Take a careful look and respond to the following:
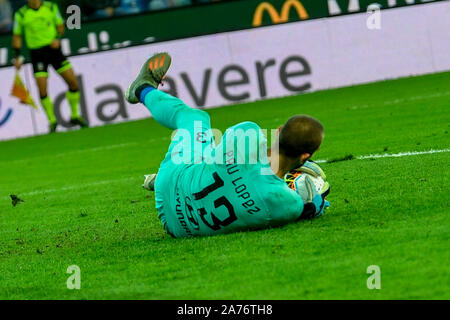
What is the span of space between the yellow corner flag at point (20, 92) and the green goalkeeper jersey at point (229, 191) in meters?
12.5

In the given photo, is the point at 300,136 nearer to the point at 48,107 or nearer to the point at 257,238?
the point at 257,238

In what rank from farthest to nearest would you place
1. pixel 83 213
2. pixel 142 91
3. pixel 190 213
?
pixel 83 213 → pixel 142 91 → pixel 190 213

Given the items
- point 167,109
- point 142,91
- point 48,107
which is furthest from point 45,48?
point 167,109

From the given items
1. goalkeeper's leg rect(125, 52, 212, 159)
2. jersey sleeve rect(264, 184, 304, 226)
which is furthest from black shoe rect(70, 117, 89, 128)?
jersey sleeve rect(264, 184, 304, 226)

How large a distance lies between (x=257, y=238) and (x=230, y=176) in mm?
435

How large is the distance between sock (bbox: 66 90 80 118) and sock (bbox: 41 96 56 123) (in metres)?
0.35

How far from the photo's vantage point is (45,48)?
19094 mm

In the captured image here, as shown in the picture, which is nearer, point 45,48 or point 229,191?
point 229,191

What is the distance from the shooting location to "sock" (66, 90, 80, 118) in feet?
60.0

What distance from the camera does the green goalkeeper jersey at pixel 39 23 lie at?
1930cm

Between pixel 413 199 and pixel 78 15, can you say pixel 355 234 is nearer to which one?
pixel 413 199
